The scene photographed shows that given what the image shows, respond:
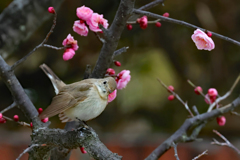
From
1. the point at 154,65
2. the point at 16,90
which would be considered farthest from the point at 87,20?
the point at 154,65

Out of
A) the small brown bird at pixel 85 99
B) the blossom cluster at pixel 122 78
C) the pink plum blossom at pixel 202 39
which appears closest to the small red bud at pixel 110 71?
the blossom cluster at pixel 122 78

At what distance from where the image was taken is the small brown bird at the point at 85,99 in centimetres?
170

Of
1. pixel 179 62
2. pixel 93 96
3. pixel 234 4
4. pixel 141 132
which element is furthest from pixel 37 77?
pixel 234 4

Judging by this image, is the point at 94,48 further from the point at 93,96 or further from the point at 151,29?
the point at 93,96

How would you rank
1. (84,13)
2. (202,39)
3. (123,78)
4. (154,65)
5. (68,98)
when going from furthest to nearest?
(154,65) < (123,78) < (68,98) < (84,13) < (202,39)

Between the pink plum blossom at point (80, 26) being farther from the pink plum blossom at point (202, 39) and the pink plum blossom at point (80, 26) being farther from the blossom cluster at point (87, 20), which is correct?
the pink plum blossom at point (202, 39)

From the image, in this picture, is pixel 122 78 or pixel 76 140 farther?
pixel 122 78

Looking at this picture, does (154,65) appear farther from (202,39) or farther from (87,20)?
(202,39)

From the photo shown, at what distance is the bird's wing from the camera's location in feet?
5.32

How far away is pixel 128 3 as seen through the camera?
59.4 inches

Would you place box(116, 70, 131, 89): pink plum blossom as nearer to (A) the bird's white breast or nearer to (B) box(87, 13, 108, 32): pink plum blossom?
(A) the bird's white breast

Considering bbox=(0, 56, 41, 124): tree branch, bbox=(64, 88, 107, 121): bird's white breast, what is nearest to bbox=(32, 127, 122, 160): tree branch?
bbox=(0, 56, 41, 124): tree branch

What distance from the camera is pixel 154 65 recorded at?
324 centimetres

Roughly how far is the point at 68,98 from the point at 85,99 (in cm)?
9
